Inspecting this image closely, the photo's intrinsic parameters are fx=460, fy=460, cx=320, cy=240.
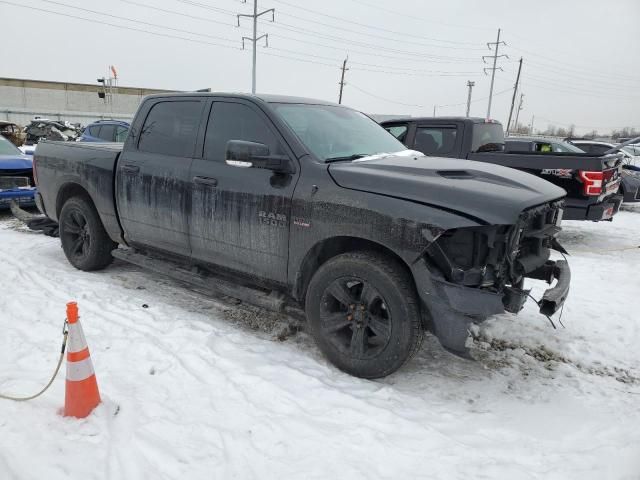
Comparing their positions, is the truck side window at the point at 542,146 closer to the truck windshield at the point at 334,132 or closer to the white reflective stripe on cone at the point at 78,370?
the truck windshield at the point at 334,132

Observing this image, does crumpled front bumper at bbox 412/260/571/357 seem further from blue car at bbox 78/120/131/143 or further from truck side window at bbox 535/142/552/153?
blue car at bbox 78/120/131/143

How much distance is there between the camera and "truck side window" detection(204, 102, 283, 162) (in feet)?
12.1

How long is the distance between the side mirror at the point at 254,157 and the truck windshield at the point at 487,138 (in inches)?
193

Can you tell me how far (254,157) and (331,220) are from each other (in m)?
0.72

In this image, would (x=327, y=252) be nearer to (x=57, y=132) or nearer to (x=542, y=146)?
(x=542, y=146)

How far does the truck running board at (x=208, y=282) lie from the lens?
3717mm

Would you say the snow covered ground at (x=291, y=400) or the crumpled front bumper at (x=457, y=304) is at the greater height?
the crumpled front bumper at (x=457, y=304)

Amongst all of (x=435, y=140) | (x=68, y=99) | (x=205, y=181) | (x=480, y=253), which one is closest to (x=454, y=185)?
(x=480, y=253)

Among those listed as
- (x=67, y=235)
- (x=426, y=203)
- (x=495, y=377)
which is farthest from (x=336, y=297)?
(x=67, y=235)

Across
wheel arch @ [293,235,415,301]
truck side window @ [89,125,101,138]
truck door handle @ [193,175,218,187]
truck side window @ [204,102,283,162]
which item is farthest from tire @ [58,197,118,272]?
truck side window @ [89,125,101,138]

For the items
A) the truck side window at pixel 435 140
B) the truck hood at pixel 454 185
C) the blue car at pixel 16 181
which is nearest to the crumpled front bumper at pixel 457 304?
the truck hood at pixel 454 185

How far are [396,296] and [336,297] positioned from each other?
0.48 meters

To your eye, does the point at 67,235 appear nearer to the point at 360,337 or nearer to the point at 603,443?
the point at 360,337

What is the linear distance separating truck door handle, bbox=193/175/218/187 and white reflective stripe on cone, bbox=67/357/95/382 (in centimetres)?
174
